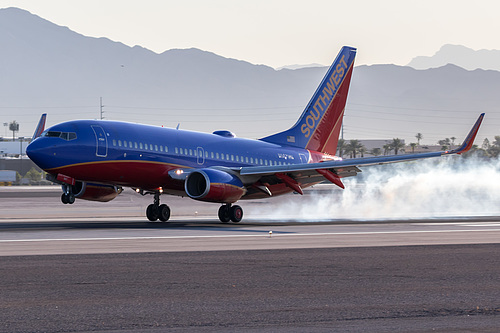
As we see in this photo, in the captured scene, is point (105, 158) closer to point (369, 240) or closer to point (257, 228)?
point (257, 228)

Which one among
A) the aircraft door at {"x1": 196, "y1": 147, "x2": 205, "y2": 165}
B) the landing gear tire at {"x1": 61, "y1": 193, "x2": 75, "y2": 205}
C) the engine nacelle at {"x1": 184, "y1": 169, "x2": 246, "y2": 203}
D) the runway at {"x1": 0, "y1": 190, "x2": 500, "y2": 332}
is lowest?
the runway at {"x1": 0, "y1": 190, "x2": 500, "y2": 332}

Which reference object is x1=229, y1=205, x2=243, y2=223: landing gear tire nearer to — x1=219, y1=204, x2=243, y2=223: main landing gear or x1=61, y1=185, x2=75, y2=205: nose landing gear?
x1=219, y1=204, x2=243, y2=223: main landing gear

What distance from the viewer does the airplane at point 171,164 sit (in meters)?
35.4

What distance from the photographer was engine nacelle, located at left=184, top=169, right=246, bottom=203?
36469 millimetres

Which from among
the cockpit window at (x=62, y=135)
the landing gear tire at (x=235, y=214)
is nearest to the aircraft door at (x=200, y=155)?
the landing gear tire at (x=235, y=214)

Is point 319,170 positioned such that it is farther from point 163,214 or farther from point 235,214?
point 163,214

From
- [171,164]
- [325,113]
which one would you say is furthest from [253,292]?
[325,113]

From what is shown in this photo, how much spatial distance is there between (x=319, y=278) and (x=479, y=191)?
37317mm

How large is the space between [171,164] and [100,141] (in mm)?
3926

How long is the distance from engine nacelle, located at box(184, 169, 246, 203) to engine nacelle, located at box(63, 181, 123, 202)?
4.41 meters

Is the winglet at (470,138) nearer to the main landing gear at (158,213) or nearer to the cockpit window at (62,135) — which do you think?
the main landing gear at (158,213)

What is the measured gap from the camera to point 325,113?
1871 inches

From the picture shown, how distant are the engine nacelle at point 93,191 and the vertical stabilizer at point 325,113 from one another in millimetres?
10843

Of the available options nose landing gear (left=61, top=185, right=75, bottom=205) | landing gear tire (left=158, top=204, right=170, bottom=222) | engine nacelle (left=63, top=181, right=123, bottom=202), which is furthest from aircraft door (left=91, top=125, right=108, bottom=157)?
landing gear tire (left=158, top=204, right=170, bottom=222)
